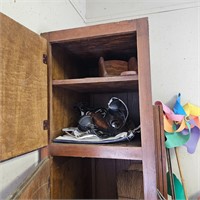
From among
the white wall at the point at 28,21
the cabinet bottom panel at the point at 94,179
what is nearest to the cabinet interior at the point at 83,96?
the cabinet bottom panel at the point at 94,179

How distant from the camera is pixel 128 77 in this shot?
0.64 m

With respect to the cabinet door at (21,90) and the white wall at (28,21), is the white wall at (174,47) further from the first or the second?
the cabinet door at (21,90)

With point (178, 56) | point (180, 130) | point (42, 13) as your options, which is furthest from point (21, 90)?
point (178, 56)

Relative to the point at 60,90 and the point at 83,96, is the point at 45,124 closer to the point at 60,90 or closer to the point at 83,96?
the point at 60,90

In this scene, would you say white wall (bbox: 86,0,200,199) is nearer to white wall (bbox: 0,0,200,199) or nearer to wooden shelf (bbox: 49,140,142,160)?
white wall (bbox: 0,0,200,199)

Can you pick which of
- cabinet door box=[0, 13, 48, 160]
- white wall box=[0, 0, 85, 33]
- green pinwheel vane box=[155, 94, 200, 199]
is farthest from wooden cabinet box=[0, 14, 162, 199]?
green pinwheel vane box=[155, 94, 200, 199]

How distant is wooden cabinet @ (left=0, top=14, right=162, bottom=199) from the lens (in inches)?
19.9

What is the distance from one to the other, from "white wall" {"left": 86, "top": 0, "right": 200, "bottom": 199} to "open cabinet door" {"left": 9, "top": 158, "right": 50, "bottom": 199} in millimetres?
894

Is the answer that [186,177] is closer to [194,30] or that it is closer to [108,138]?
[108,138]

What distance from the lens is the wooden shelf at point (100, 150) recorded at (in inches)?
24.2

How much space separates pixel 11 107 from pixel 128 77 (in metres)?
0.40

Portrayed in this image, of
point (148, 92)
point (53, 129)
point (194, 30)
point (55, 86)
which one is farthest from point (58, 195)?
point (194, 30)

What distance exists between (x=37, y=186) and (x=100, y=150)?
0.78ft

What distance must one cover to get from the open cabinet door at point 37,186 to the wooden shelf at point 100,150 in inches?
2.5
